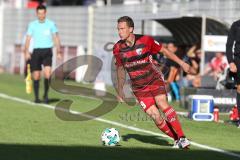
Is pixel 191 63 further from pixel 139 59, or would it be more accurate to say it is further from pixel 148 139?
pixel 139 59

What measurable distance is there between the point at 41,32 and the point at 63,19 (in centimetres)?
1449


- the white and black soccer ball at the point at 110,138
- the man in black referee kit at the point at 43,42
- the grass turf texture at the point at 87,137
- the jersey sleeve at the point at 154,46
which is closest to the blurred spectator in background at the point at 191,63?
the man in black referee kit at the point at 43,42

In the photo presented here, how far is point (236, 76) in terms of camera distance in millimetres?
13953

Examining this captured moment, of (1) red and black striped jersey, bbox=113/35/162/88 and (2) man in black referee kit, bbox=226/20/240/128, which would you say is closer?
(1) red and black striped jersey, bbox=113/35/162/88

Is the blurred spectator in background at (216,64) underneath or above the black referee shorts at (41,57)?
underneath

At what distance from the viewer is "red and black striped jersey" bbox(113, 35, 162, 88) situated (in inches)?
447

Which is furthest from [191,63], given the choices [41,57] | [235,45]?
[235,45]

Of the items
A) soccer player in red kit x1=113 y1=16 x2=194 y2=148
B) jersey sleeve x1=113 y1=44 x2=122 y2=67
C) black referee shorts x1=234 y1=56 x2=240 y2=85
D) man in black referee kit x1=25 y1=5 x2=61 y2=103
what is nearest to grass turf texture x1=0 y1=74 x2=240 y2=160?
soccer player in red kit x1=113 y1=16 x2=194 y2=148

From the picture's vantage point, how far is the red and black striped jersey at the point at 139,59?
1136 cm

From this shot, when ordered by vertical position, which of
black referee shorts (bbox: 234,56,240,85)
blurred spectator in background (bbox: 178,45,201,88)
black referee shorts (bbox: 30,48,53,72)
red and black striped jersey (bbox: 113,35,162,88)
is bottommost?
blurred spectator in background (bbox: 178,45,201,88)

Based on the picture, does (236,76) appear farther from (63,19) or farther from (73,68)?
(63,19)

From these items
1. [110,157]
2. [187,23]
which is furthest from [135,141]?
[187,23]

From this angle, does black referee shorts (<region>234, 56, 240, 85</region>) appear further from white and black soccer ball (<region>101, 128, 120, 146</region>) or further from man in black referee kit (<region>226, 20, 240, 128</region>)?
white and black soccer ball (<region>101, 128, 120, 146</region>)

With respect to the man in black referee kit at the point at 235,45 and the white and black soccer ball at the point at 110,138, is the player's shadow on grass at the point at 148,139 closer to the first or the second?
the white and black soccer ball at the point at 110,138
